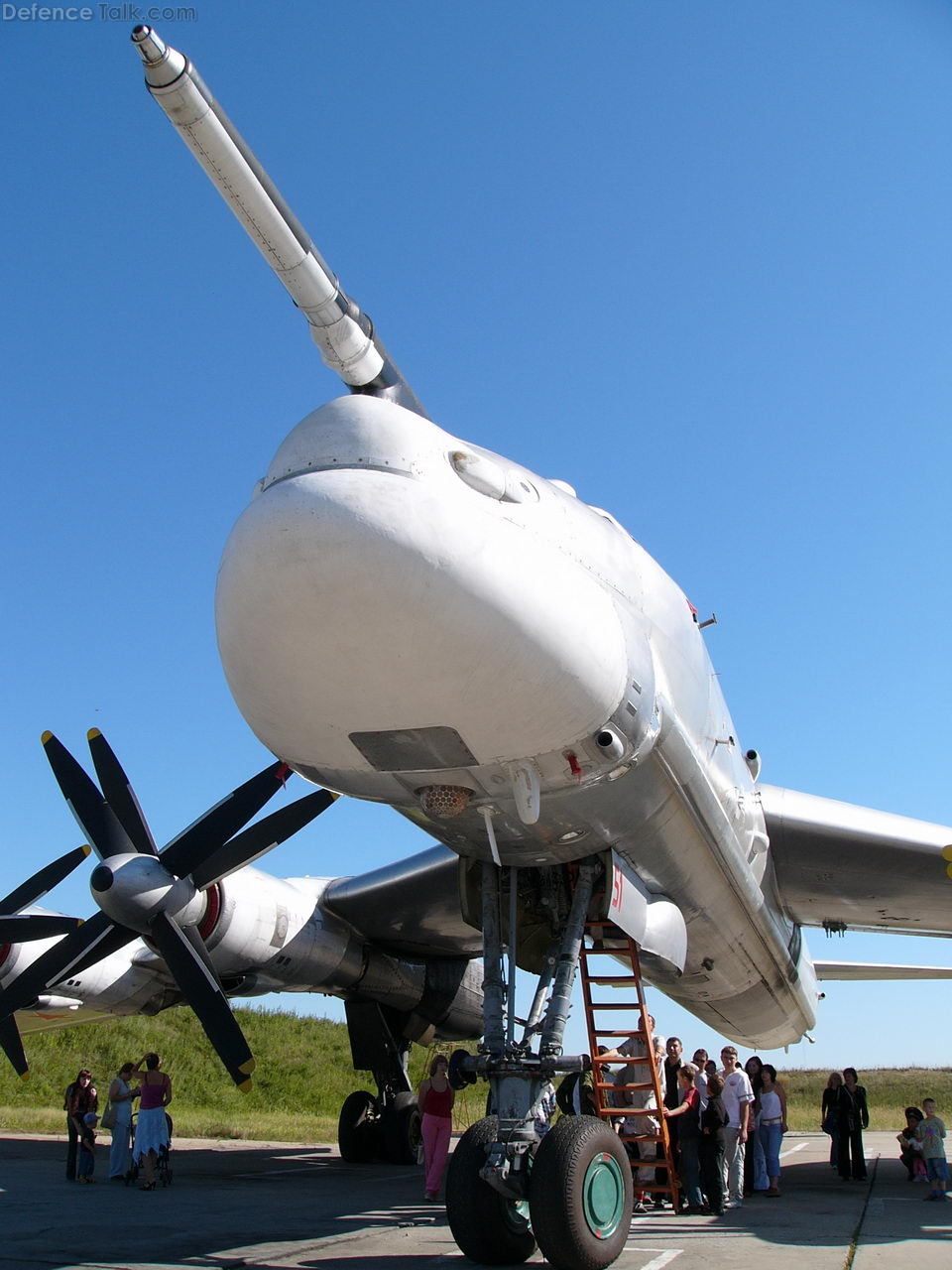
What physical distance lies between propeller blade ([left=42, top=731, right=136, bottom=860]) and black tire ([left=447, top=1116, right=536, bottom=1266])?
4446 mm

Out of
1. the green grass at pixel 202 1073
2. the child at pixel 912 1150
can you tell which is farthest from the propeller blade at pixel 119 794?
the green grass at pixel 202 1073

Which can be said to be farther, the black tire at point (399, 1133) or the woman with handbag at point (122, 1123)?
the black tire at point (399, 1133)

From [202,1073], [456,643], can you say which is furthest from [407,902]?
[202,1073]

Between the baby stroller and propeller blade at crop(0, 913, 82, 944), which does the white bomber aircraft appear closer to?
propeller blade at crop(0, 913, 82, 944)

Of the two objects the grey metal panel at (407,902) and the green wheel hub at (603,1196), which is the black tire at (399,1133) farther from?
the green wheel hub at (603,1196)

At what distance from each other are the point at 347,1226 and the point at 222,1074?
65.1 feet

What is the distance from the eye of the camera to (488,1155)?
18.5ft

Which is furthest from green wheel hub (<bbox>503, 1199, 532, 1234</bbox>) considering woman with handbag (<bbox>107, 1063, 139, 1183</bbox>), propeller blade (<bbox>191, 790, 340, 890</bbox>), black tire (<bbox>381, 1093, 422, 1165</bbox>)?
black tire (<bbox>381, 1093, 422, 1165</bbox>)

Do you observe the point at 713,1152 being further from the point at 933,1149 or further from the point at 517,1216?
the point at 933,1149

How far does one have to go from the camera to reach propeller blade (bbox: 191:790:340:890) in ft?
29.0

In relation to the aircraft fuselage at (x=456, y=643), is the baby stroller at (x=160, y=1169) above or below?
below

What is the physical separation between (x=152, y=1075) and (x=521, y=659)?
676cm

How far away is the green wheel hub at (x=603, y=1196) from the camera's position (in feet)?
17.5

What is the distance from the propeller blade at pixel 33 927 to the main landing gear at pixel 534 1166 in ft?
15.9
